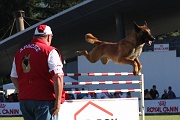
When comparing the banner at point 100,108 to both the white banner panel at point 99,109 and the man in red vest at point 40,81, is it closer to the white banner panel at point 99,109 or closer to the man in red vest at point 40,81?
the white banner panel at point 99,109

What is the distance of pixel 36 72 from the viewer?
18.5ft

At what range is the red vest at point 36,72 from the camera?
18.5ft

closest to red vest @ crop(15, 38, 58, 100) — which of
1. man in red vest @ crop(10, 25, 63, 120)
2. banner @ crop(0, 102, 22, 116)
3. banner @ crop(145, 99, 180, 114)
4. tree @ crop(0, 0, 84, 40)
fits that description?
man in red vest @ crop(10, 25, 63, 120)

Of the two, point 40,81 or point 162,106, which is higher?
point 40,81

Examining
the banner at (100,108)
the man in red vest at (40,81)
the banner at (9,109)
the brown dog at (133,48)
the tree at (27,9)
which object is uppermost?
the tree at (27,9)

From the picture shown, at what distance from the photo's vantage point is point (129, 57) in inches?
386

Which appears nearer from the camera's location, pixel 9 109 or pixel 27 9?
pixel 9 109

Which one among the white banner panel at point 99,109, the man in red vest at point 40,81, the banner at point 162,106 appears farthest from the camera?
the banner at point 162,106

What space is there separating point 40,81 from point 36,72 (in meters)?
0.11

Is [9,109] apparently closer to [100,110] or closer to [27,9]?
[100,110]

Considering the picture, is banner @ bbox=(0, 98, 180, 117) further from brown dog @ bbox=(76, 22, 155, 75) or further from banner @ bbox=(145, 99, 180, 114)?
banner @ bbox=(145, 99, 180, 114)

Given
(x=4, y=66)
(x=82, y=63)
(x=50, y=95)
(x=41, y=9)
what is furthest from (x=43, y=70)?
(x=41, y=9)

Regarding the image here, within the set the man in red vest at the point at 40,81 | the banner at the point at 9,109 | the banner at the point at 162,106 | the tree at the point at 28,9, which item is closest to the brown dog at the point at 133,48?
the man in red vest at the point at 40,81

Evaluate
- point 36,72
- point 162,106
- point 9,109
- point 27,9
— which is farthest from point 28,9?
point 36,72
